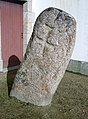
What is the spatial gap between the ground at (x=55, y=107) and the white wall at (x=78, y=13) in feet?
8.58

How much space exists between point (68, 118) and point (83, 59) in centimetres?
435

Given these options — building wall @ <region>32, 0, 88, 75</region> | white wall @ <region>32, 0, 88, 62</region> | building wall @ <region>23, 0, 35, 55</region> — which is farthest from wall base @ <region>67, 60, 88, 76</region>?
building wall @ <region>23, 0, 35, 55</region>

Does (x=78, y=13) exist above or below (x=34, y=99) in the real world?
above

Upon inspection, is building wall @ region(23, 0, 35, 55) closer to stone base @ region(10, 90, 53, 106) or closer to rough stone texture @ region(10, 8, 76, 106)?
rough stone texture @ region(10, 8, 76, 106)

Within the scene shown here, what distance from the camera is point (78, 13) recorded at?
7875 mm

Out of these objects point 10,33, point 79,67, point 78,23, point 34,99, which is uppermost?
point 78,23

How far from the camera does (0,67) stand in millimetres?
7062

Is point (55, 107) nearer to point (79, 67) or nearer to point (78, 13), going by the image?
point (79, 67)

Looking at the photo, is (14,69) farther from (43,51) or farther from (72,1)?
(43,51)

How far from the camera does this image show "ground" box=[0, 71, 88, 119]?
157 inches

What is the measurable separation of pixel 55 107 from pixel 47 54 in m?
1.03

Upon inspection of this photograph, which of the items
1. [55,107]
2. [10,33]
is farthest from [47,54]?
[10,33]

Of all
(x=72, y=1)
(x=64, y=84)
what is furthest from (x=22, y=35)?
(x=64, y=84)

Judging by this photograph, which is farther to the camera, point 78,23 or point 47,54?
point 78,23
